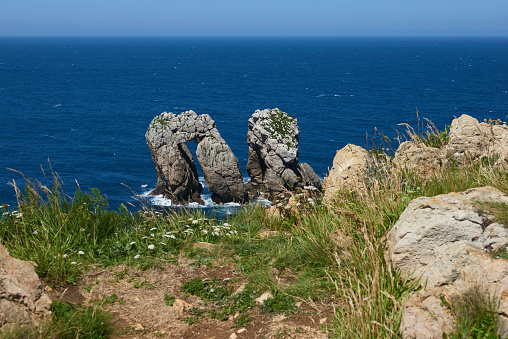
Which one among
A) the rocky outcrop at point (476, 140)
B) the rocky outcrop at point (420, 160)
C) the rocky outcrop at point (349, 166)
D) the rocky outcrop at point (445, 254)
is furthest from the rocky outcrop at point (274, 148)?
the rocky outcrop at point (445, 254)

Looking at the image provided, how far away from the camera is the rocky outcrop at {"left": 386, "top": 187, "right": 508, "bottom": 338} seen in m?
4.17

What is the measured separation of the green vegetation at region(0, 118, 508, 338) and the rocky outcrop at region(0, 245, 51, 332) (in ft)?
0.80

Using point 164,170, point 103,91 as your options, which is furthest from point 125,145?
point 103,91

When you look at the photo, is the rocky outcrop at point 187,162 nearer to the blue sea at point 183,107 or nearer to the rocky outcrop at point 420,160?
the blue sea at point 183,107

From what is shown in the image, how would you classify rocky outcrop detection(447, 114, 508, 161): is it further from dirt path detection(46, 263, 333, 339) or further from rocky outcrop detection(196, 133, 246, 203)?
rocky outcrop detection(196, 133, 246, 203)

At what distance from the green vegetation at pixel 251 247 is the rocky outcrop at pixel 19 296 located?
0.80 ft

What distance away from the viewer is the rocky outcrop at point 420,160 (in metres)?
8.37

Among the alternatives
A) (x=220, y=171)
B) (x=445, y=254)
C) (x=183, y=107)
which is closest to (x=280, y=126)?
(x=220, y=171)

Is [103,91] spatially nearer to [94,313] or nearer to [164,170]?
[164,170]

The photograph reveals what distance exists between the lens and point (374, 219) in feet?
20.8

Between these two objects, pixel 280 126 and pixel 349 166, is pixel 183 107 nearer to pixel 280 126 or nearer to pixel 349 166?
pixel 280 126

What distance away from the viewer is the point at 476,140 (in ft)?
36.2

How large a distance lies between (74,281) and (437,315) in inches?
201

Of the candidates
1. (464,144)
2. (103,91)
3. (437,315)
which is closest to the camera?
(437,315)
